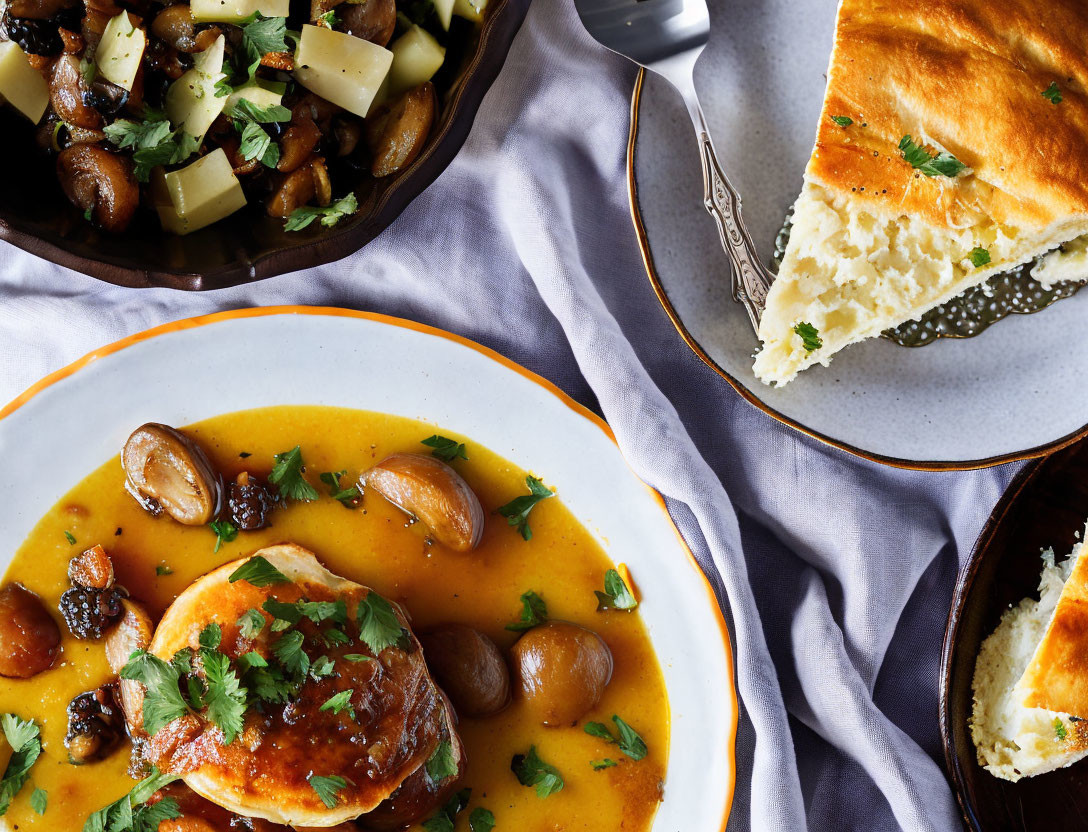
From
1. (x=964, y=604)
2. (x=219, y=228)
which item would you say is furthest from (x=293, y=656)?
(x=964, y=604)

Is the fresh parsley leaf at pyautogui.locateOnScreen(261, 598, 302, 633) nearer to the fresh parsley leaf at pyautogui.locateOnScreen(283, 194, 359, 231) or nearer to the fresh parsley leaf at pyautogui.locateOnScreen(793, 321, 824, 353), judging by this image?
the fresh parsley leaf at pyautogui.locateOnScreen(283, 194, 359, 231)

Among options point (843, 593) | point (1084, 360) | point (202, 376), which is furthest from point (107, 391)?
point (1084, 360)

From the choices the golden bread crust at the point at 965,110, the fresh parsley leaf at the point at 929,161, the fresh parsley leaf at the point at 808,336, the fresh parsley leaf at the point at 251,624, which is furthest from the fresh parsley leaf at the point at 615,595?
the fresh parsley leaf at the point at 929,161

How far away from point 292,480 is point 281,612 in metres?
0.46

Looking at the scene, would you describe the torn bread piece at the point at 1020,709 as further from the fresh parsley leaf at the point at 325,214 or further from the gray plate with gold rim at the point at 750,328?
the fresh parsley leaf at the point at 325,214

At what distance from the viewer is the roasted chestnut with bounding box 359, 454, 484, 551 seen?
2.74m

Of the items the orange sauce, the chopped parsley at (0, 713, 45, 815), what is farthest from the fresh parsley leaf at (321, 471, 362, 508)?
the chopped parsley at (0, 713, 45, 815)

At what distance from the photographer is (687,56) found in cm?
271

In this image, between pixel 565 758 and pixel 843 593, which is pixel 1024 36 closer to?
pixel 843 593

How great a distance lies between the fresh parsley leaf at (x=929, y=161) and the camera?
2.51m

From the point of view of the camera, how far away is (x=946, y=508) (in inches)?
121

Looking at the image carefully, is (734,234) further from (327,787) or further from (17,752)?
(17,752)

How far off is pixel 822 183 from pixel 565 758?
75.6 inches

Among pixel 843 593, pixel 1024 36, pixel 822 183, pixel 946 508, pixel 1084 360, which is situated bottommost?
pixel 843 593
